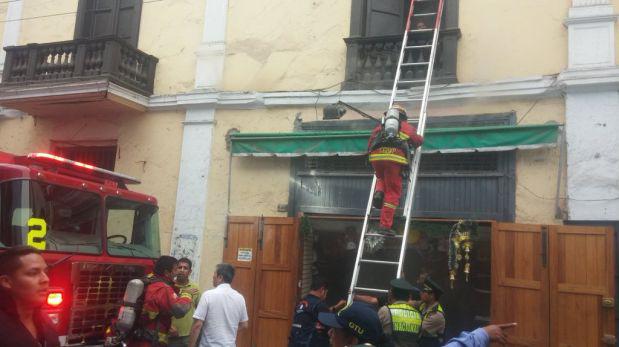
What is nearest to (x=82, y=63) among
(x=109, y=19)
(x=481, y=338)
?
(x=109, y=19)

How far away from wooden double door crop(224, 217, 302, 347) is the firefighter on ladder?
185cm

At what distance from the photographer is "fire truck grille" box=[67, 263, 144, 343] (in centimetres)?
482

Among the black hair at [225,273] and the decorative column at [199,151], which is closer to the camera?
the black hair at [225,273]

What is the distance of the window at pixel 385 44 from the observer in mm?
7332

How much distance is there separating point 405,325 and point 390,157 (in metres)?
1.92

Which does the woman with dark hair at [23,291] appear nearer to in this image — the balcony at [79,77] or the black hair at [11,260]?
the black hair at [11,260]

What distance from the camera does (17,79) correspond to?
8.88 meters

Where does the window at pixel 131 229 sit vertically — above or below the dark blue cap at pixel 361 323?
above

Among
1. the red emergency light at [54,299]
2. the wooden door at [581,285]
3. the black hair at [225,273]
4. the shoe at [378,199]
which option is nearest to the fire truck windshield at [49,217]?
the red emergency light at [54,299]

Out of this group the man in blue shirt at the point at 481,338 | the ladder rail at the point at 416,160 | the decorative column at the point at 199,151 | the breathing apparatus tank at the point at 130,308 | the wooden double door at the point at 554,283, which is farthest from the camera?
the decorative column at the point at 199,151

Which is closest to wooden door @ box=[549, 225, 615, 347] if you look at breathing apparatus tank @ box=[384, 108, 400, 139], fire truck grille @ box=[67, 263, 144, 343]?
breathing apparatus tank @ box=[384, 108, 400, 139]

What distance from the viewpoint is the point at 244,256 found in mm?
7508

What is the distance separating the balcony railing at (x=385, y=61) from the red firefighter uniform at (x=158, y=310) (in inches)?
171

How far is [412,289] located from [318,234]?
416 centimetres
